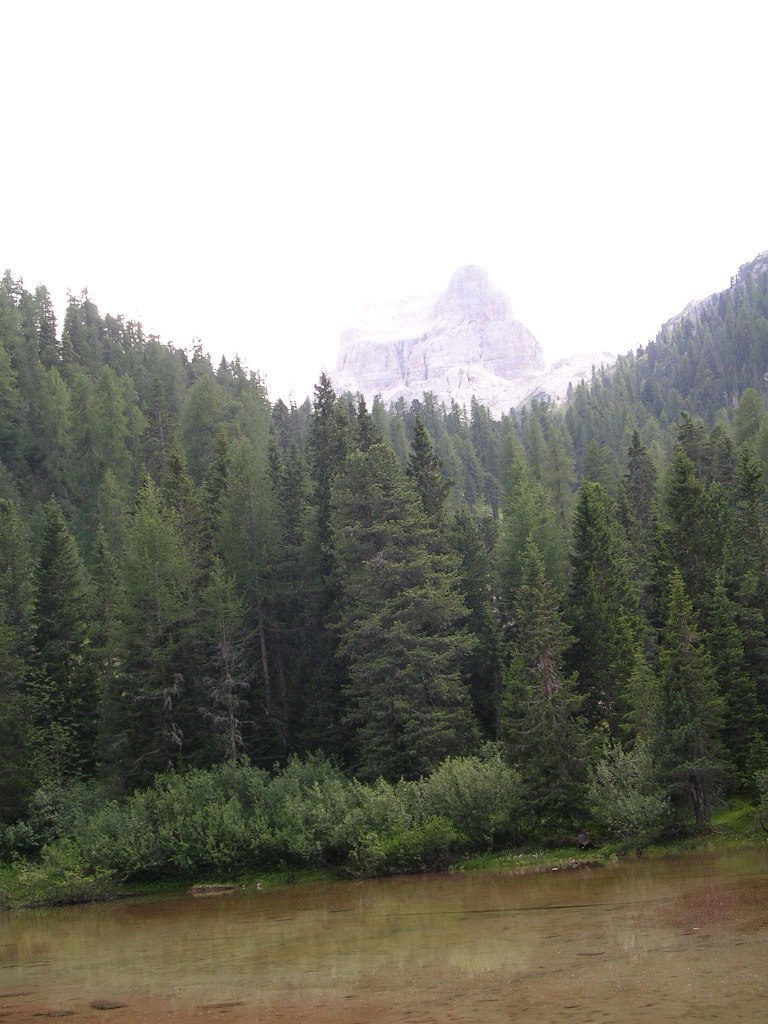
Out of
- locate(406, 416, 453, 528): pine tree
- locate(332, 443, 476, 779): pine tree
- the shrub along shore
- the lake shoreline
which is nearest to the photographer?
the lake shoreline

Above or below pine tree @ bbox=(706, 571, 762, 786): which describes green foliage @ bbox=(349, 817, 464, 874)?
below

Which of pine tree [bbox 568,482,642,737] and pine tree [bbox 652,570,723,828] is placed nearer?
pine tree [bbox 652,570,723,828]

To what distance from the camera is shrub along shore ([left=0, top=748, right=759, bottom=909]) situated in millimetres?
36906

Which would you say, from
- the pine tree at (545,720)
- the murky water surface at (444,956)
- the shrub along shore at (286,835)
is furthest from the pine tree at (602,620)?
the murky water surface at (444,956)

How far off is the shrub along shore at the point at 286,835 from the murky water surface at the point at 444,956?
17.4 feet

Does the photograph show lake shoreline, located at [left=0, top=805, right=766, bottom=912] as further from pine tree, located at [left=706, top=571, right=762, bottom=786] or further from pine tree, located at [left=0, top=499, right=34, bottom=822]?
pine tree, located at [left=0, top=499, right=34, bottom=822]

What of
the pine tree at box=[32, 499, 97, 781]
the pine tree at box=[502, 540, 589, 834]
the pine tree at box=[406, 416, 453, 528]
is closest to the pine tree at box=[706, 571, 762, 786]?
the pine tree at box=[502, 540, 589, 834]

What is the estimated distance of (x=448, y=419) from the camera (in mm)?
159375

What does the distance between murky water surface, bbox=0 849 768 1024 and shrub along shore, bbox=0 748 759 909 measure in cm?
530

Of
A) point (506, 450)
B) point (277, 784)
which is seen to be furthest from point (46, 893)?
point (506, 450)

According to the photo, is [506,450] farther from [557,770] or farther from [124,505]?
[557,770]

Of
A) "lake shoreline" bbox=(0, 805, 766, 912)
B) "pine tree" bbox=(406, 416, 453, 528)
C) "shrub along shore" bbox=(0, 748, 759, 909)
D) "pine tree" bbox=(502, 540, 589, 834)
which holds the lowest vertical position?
"lake shoreline" bbox=(0, 805, 766, 912)

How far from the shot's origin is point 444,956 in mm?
18453

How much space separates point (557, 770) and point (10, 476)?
6388 centimetres
